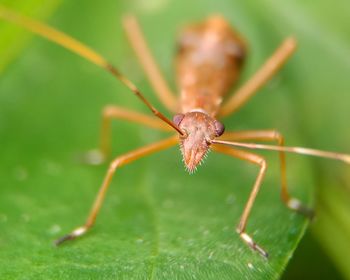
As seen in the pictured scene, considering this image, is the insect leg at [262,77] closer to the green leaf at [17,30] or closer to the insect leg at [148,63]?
the insect leg at [148,63]

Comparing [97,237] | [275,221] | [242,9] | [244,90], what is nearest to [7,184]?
[97,237]

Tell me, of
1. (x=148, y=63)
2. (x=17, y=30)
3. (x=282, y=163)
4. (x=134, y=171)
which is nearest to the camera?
(x=282, y=163)

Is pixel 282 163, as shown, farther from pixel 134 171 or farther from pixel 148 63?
pixel 148 63

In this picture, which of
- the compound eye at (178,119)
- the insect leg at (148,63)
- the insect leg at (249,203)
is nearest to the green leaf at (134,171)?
the insect leg at (249,203)

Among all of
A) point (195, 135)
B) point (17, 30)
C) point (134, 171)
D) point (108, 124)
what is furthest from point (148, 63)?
point (195, 135)

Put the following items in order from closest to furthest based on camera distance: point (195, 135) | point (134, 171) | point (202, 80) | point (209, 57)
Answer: point (195, 135) < point (134, 171) < point (202, 80) < point (209, 57)
